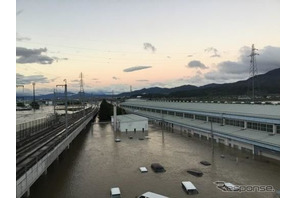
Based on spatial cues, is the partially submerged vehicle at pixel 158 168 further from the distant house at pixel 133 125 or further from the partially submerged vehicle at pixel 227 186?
the distant house at pixel 133 125

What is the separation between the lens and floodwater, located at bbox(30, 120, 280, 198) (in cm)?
772

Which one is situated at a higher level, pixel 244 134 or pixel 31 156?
pixel 244 134

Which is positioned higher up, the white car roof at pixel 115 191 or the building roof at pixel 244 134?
the building roof at pixel 244 134

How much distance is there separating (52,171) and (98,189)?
323 centimetres

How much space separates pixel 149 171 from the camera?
380 inches

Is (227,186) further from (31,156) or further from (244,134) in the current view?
(31,156)

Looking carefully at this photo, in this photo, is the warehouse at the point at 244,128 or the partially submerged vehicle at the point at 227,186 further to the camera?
the warehouse at the point at 244,128

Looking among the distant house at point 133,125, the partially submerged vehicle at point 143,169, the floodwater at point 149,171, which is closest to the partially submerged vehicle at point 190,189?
the floodwater at point 149,171

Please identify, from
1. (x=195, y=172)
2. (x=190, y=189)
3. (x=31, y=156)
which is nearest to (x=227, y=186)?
(x=190, y=189)

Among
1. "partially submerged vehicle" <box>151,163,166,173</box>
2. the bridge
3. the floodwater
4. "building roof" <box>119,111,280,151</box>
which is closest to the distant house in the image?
"building roof" <box>119,111,280,151</box>

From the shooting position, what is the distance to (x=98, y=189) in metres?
7.87

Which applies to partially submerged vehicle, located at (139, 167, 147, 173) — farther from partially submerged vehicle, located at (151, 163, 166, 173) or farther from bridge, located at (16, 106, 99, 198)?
bridge, located at (16, 106, 99, 198)

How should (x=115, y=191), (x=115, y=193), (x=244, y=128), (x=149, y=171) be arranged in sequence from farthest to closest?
(x=244, y=128) → (x=149, y=171) → (x=115, y=191) → (x=115, y=193)

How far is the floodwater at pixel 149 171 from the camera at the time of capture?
304 inches
